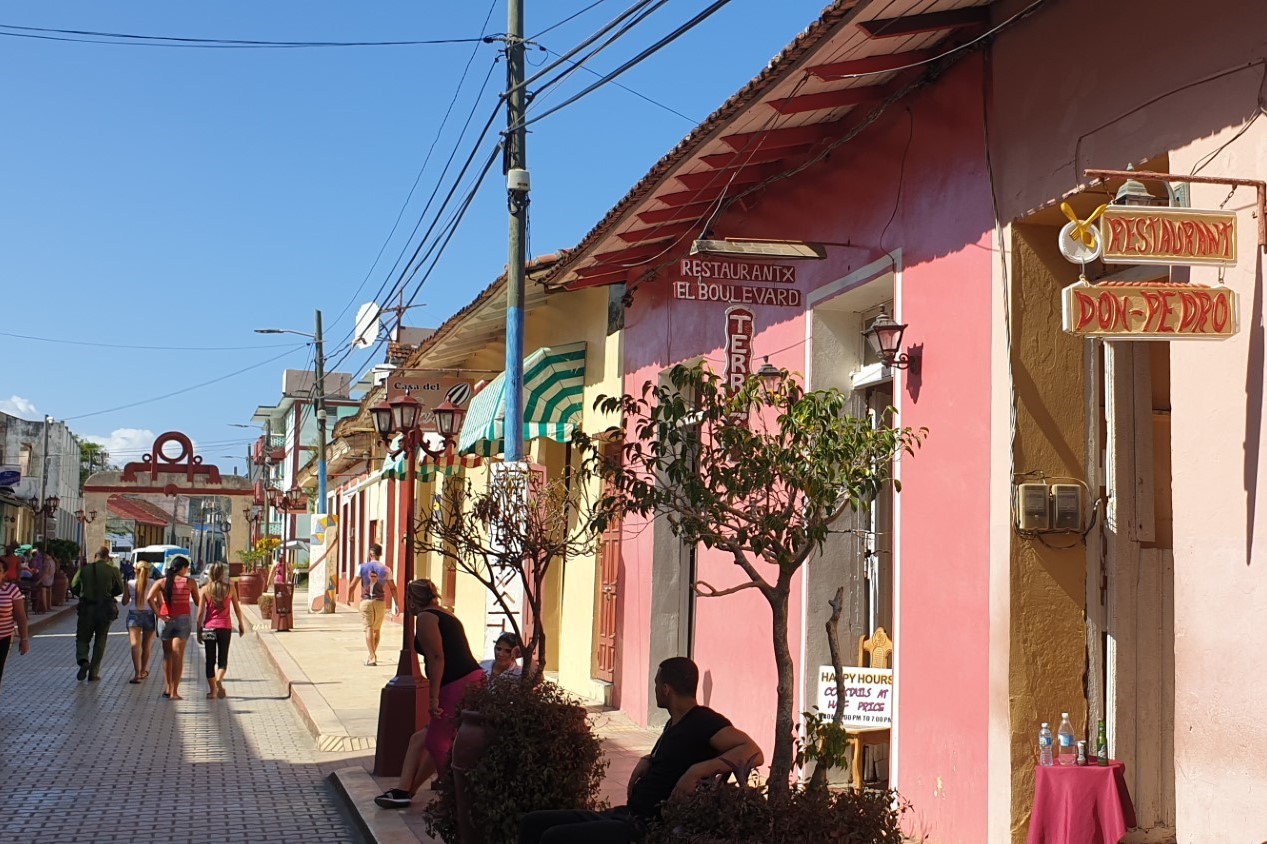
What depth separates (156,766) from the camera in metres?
10.6

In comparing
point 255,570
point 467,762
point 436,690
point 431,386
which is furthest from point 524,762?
point 255,570

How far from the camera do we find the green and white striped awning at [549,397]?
14172mm

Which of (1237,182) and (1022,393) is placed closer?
(1237,182)

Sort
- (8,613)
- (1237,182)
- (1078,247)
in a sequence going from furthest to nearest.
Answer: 1. (8,613)
2. (1078,247)
3. (1237,182)

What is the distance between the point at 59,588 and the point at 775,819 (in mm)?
34471

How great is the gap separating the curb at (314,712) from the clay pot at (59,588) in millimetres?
17141

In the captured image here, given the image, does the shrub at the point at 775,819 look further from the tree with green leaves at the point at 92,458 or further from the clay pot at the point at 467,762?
the tree with green leaves at the point at 92,458

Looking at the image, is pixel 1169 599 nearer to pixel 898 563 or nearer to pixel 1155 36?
pixel 898 563

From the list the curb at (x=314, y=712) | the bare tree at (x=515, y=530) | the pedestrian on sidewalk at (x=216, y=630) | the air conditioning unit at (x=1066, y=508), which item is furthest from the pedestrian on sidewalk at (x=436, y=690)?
the pedestrian on sidewalk at (x=216, y=630)

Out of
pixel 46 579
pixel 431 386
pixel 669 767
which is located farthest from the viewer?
pixel 46 579

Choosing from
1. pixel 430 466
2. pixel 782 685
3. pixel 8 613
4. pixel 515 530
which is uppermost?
pixel 430 466

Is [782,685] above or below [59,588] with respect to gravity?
above

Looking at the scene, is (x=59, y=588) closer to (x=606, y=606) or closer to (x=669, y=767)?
(x=606, y=606)

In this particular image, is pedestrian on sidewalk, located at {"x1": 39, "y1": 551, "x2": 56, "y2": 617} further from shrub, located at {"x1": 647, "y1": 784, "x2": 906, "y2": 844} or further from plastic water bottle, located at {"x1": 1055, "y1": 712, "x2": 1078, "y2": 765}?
shrub, located at {"x1": 647, "y1": 784, "x2": 906, "y2": 844}
